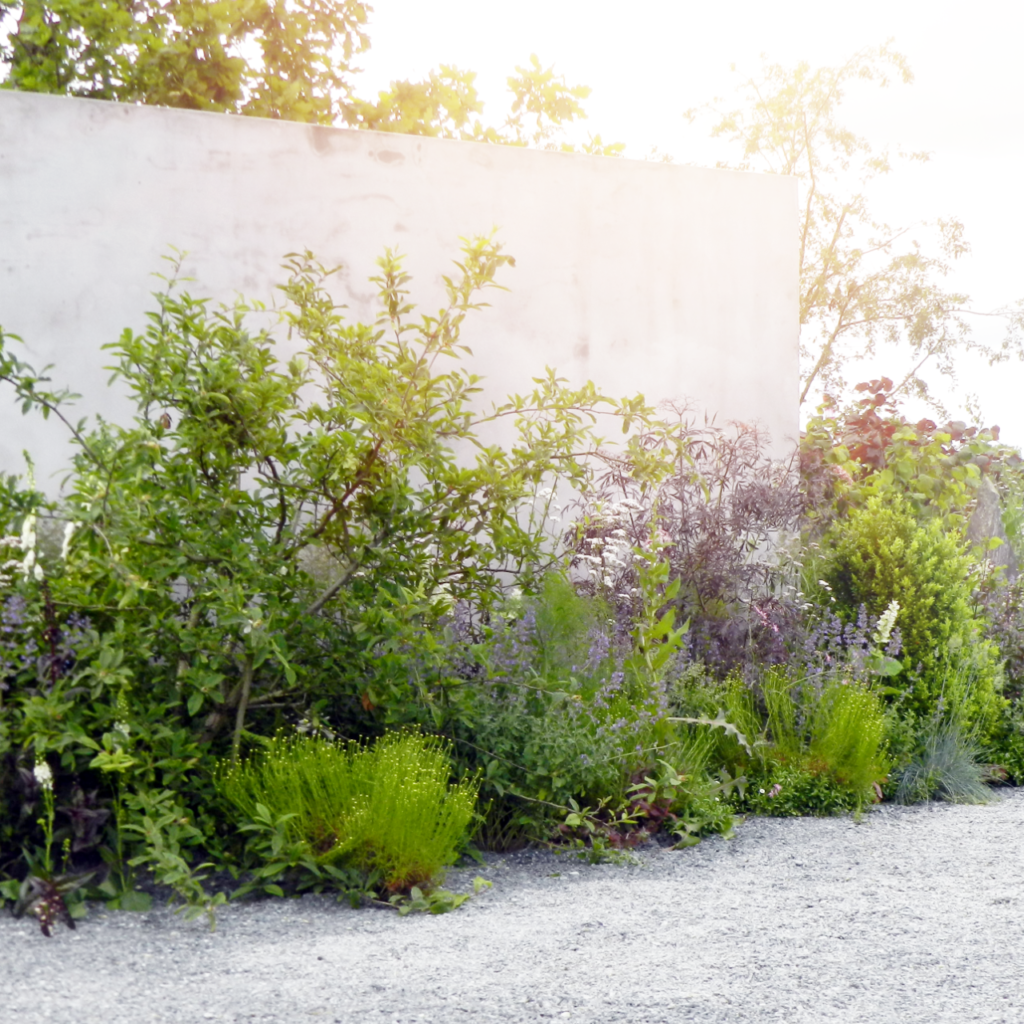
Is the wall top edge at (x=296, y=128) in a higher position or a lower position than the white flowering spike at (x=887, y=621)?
higher

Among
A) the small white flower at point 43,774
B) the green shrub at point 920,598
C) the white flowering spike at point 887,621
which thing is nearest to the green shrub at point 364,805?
the small white flower at point 43,774

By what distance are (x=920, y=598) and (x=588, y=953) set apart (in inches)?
132

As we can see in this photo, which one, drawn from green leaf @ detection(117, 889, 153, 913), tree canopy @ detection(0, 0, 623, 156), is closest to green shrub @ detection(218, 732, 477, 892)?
green leaf @ detection(117, 889, 153, 913)

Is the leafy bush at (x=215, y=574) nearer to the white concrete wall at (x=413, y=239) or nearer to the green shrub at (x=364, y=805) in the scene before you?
the green shrub at (x=364, y=805)

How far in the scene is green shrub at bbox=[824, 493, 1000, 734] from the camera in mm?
5395

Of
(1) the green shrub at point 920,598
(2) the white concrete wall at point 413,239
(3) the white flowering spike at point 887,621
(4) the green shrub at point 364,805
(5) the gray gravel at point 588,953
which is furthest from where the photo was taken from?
(1) the green shrub at point 920,598

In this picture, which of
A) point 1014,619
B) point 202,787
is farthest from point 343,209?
point 1014,619

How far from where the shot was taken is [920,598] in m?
5.48

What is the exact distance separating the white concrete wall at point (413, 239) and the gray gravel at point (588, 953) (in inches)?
119

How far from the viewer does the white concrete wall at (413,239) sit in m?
5.23

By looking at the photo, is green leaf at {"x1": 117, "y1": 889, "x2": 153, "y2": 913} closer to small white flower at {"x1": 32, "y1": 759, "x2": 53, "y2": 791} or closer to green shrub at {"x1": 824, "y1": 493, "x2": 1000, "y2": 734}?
small white flower at {"x1": 32, "y1": 759, "x2": 53, "y2": 791}

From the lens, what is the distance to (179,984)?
2.63m

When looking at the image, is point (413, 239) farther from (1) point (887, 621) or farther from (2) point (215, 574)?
(1) point (887, 621)

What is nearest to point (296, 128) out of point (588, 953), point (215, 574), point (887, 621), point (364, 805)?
point (215, 574)
